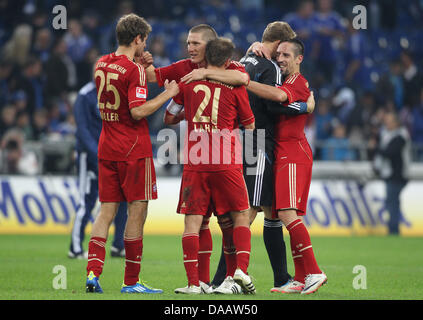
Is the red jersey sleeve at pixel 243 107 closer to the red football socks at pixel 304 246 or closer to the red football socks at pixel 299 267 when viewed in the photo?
the red football socks at pixel 304 246

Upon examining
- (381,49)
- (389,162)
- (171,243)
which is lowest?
(171,243)

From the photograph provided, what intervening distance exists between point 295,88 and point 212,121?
1022mm

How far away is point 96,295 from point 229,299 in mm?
1111

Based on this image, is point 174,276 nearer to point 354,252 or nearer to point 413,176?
point 354,252

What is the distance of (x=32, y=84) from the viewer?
57.8ft

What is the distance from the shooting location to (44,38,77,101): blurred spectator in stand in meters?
17.3

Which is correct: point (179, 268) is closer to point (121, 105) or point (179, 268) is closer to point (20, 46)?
point (121, 105)

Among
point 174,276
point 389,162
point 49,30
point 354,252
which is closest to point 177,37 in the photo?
point 49,30

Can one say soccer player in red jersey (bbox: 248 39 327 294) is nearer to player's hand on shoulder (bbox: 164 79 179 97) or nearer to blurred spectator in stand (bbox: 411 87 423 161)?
player's hand on shoulder (bbox: 164 79 179 97)

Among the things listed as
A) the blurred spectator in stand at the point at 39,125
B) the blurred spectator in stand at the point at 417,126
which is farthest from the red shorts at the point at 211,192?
the blurred spectator in stand at the point at 417,126

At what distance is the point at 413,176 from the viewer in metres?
15.6

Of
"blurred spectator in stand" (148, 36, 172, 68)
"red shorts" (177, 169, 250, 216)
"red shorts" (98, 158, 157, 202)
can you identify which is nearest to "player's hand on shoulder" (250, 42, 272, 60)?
"red shorts" (177, 169, 250, 216)

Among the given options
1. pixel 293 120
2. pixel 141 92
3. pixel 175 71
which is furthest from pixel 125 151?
pixel 293 120

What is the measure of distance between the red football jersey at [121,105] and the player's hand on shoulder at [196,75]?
1.19ft
